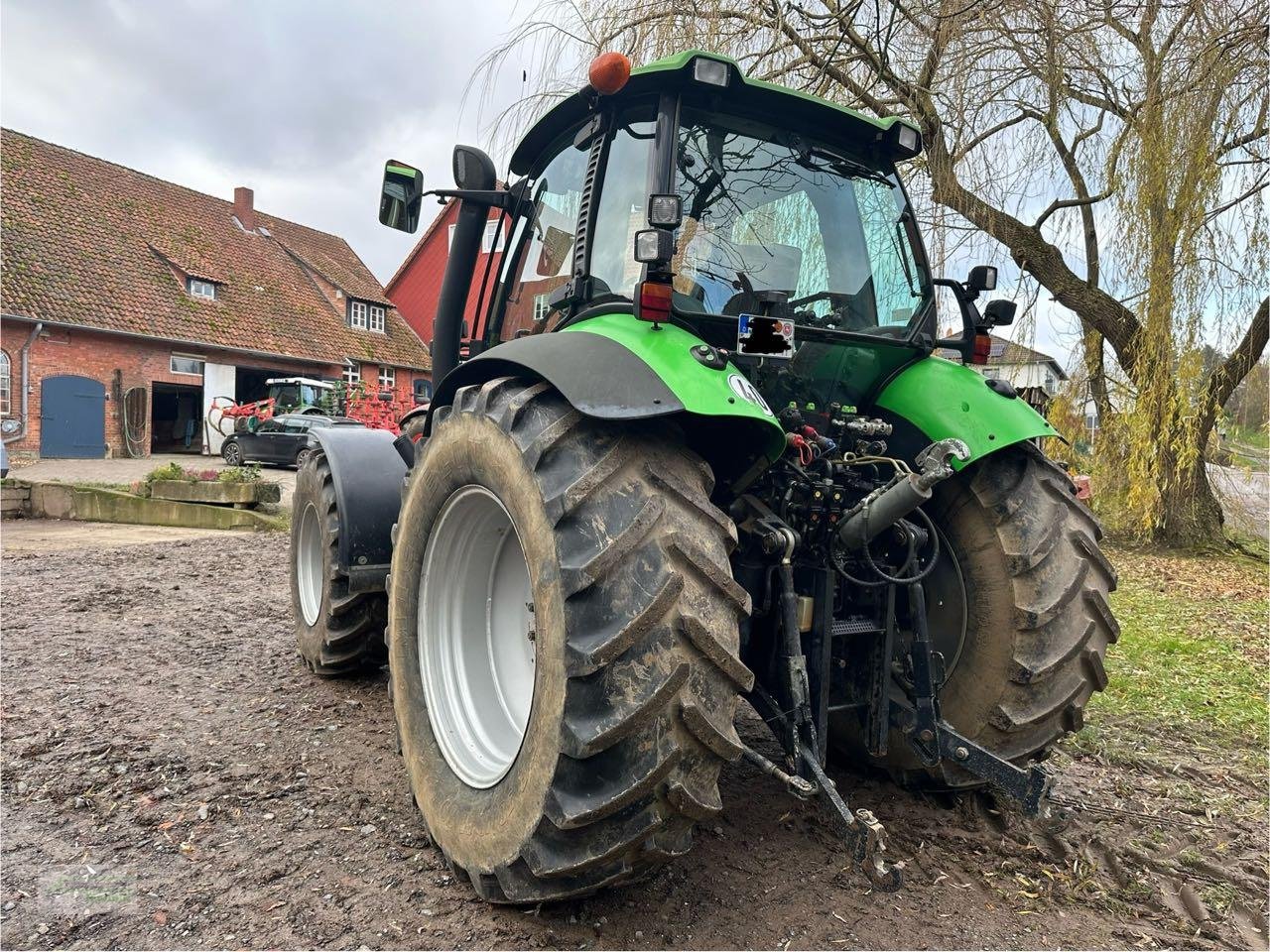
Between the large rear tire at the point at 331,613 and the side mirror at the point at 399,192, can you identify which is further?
the large rear tire at the point at 331,613

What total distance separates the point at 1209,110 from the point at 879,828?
830cm

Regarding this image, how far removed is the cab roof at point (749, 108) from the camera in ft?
8.00

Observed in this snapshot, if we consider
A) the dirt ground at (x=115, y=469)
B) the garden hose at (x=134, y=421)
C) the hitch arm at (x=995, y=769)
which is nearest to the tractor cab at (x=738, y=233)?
the hitch arm at (x=995, y=769)

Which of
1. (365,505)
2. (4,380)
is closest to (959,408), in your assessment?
(365,505)

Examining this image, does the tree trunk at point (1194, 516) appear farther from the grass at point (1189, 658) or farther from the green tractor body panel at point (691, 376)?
the green tractor body panel at point (691, 376)

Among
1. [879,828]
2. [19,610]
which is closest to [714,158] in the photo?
[879,828]

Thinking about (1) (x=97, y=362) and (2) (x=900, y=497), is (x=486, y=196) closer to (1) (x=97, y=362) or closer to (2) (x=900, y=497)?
(2) (x=900, y=497)

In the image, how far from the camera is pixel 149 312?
20.8 m

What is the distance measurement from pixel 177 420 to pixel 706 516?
2653cm

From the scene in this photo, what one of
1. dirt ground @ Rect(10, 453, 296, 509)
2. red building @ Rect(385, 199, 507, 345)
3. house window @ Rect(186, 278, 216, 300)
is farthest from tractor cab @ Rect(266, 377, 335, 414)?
red building @ Rect(385, 199, 507, 345)

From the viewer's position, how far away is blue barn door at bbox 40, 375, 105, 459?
18.9 metres

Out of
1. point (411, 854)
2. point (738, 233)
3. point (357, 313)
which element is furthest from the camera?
point (357, 313)

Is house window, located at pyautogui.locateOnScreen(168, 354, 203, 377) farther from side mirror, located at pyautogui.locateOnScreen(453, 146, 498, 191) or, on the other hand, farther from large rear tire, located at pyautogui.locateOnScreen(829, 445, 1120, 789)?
large rear tire, located at pyautogui.locateOnScreen(829, 445, 1120, 789)

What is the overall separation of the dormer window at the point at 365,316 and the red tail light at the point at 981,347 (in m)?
26.3
